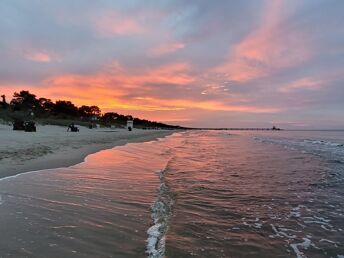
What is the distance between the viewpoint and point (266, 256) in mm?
5133

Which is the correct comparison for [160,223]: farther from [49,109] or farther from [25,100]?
[49,109]

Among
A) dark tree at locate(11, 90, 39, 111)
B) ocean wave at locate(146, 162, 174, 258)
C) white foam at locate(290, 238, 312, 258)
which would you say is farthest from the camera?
dark tree at locate(11, 90, 39, 111)

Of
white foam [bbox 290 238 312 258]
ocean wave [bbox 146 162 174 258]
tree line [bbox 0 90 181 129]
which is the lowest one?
white foam [bbox 290 238 312 258]

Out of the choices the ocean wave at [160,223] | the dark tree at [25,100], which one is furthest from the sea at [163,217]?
the dark tree at [25,100]

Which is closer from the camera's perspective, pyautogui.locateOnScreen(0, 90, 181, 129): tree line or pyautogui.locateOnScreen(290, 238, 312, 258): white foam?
pyautogui.locateOnScreen(290, 238, 312, 258): white foam

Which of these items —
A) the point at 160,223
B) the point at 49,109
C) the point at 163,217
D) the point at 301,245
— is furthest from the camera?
the point at 49,109

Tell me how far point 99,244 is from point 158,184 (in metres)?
5.65

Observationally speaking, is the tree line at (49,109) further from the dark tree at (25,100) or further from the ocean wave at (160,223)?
the ocean wave at (160,223)

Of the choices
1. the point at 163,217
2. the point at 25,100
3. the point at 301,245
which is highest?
the point at 25,100

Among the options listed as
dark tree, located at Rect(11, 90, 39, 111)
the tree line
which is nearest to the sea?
the tree line

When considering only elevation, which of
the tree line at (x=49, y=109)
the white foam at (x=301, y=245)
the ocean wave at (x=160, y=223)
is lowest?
the white foam at (x=301, y=245)

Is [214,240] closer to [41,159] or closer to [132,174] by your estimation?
[132,174]

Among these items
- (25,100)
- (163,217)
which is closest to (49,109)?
(25,100)

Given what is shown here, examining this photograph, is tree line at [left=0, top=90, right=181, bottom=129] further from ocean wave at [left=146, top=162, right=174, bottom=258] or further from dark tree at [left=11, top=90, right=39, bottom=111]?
ocean wave at [left=146, top=162, right=174, bottom=258]
